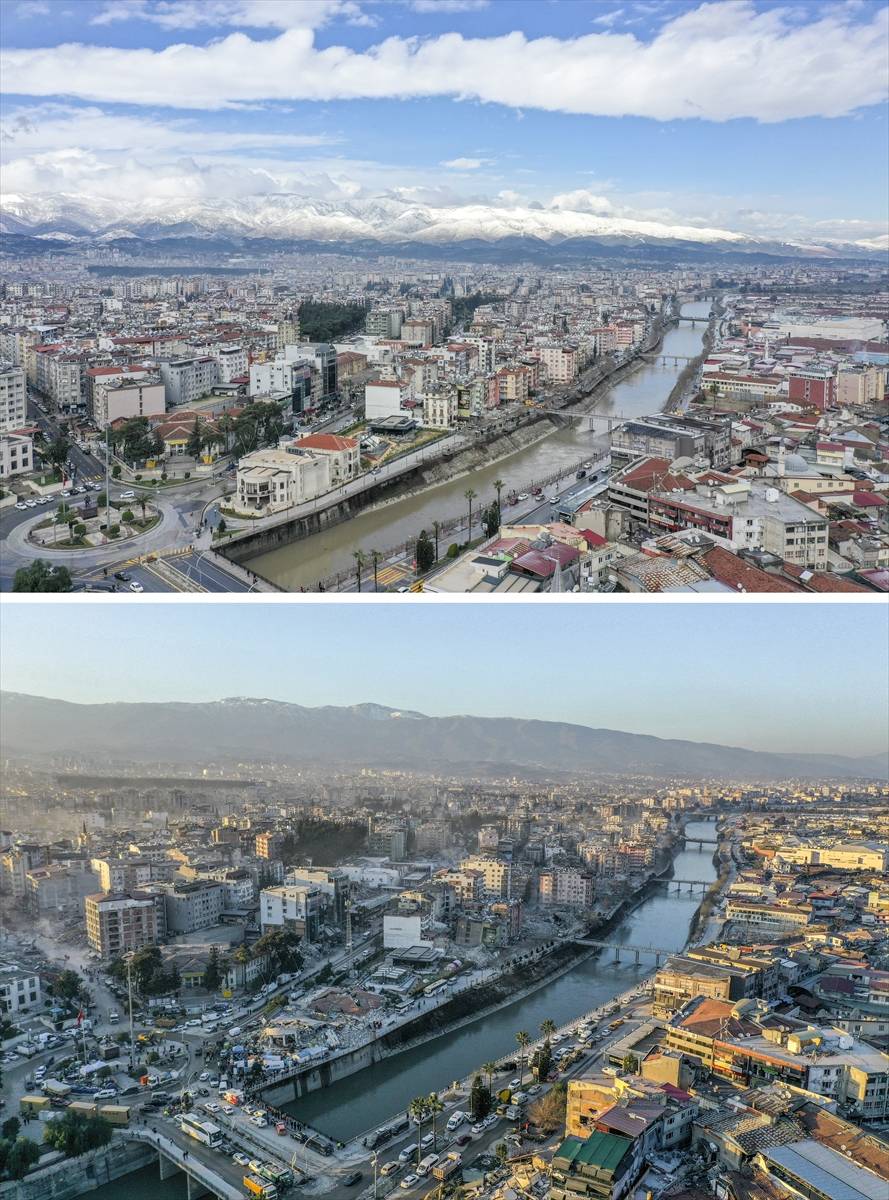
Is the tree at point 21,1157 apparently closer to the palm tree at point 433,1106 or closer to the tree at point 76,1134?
the tree at point 76,1134

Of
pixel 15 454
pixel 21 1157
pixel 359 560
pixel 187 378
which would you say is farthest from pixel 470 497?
pixel 21 1157

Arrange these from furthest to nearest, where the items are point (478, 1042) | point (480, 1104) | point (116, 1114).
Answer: point (478, 1042)
point (116, 1114)
point (480, 1104)

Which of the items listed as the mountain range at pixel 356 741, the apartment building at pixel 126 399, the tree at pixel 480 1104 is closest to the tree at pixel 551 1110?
the tree at pixel 480 1104

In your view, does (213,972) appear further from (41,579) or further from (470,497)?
(470,497)

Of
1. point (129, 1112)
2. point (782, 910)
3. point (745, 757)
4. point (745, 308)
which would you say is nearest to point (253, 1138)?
point (129, 1112)

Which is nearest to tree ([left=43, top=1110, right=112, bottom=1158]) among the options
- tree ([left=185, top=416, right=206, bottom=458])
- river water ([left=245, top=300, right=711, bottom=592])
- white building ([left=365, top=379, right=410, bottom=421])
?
river water ([left=245, top=300, right=711, bottom=592])

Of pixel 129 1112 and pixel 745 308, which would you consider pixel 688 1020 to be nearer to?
pixel 129 1112
